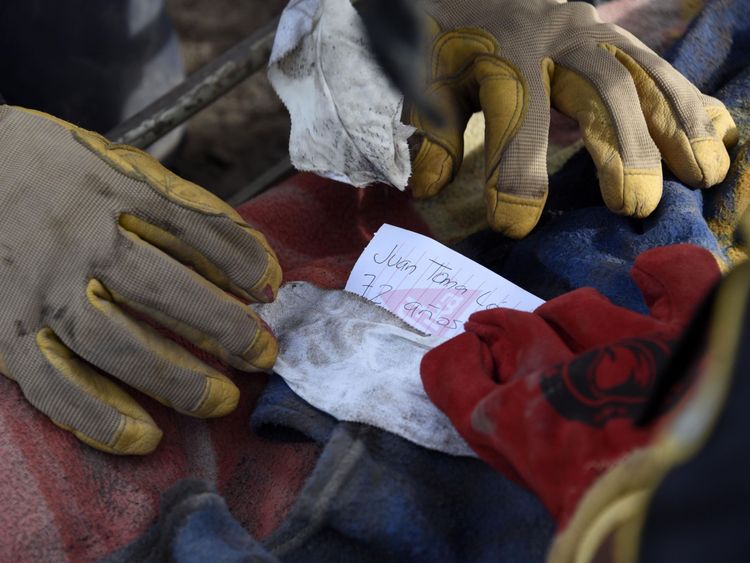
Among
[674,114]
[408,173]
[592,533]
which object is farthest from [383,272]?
[592,533]

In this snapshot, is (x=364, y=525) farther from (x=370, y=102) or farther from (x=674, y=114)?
(x=674, y=114)

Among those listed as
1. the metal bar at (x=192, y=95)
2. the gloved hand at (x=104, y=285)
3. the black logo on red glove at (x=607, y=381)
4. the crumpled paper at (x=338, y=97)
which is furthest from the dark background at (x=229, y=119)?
the black logo on red glove at (x=607, y=381)

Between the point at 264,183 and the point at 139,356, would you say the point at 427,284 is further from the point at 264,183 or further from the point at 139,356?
the point at 264,183

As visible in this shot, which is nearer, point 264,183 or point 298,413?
point 298,413

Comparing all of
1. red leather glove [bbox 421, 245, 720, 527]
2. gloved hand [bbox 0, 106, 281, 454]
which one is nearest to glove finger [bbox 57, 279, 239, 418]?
gloved hand [bbox 0, 106, 281, 454]

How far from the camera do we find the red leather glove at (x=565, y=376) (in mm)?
444

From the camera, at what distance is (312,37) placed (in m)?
0.73

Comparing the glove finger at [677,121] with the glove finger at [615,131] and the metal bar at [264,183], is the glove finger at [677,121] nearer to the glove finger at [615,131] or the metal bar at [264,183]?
the glove finger at [615,131]

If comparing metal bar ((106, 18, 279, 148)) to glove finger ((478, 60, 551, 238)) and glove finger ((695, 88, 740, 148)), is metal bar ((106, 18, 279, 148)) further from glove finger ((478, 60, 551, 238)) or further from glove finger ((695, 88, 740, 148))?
glove finger ((695, 88, 740, 148))

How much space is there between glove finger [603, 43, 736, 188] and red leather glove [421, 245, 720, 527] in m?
0.16

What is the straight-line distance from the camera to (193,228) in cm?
Result: 65

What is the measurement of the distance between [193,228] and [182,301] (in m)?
0.06

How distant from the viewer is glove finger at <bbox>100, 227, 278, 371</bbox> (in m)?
0.62

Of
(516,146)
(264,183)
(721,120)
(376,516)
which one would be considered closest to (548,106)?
(516,146)
